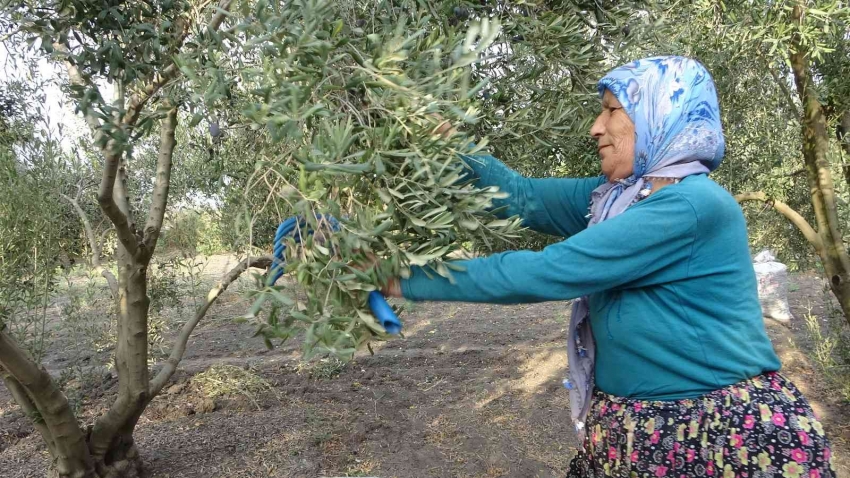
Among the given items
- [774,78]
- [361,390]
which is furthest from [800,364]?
[361,390]

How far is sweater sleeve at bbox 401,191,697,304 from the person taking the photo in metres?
1.61

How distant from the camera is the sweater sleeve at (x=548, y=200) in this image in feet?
7.34

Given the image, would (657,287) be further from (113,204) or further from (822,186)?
(822,186)

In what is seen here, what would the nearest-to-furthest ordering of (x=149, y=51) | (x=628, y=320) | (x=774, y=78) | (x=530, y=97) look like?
(x=628, y=320)
(x=149, y=51)
(x=530, y=97)
(x=774, y=78)

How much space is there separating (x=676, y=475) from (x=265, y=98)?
160 cm

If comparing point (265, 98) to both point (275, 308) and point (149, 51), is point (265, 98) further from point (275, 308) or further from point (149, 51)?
point (149, 51)

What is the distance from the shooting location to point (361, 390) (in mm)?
7055

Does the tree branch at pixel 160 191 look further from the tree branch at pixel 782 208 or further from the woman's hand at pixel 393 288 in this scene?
the tree branch at pixel 782 208

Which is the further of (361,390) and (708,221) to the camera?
(361,390)

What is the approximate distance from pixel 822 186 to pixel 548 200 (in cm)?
372

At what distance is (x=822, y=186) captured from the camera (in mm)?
4879

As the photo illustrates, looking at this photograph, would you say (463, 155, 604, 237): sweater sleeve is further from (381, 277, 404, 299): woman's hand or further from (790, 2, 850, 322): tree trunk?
(790, 2, 850, 322): tree trunk

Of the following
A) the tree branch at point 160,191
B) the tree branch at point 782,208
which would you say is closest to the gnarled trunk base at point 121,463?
the tree branch at point 160,191

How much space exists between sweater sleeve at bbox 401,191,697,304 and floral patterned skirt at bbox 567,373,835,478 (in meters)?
0.48
